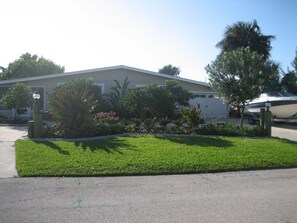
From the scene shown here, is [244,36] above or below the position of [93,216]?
above

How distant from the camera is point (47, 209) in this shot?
5148mm

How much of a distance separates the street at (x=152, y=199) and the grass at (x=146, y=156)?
0.54 metres

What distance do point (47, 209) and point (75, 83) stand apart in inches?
577

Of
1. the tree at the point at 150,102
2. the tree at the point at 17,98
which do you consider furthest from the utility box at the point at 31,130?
the tree at the point at 17,98

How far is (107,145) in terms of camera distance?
10664 mm

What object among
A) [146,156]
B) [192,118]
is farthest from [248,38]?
[146,156]

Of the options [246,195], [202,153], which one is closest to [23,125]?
[202,153]

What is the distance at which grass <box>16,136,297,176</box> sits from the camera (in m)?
7.75

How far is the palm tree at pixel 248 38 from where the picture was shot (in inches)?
1218

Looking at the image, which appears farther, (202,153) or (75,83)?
(75,83)

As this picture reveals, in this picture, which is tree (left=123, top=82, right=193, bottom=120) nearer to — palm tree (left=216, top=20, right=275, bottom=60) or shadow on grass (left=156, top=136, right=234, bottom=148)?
shadow on grass (left=156, top=136, right=234, bottom=148)

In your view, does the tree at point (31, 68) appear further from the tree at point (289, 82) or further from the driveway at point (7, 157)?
the driveway at point (7, 157)

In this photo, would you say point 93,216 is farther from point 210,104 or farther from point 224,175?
point 210,104

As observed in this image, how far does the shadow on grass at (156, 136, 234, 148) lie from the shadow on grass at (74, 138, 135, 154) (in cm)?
198
